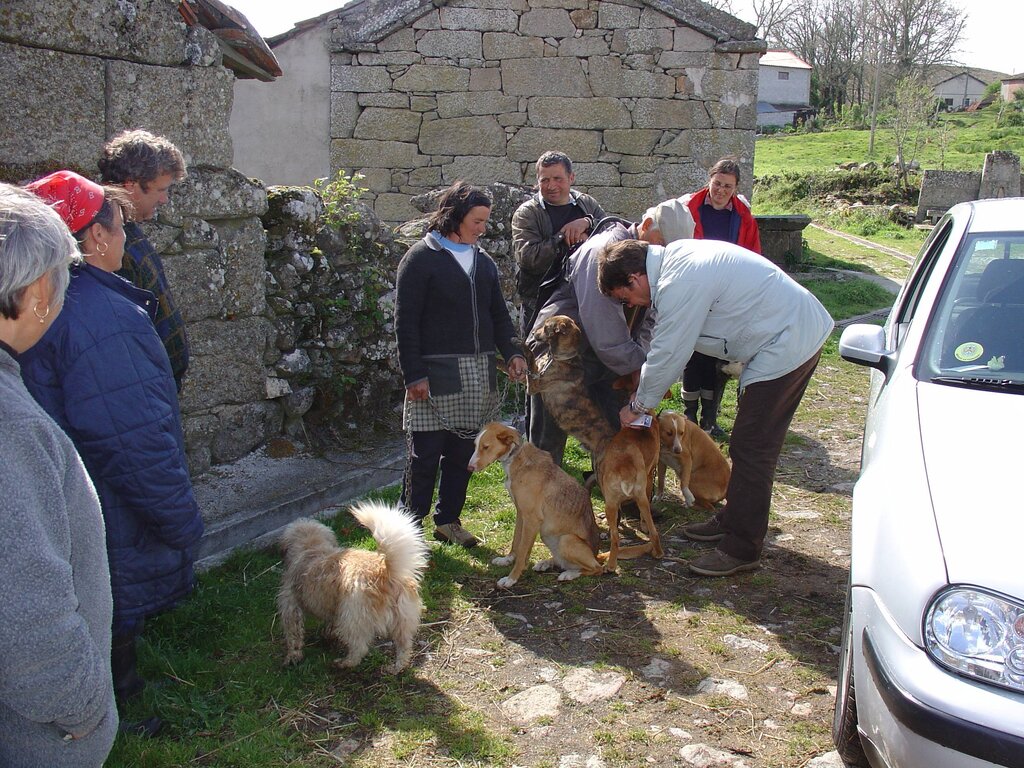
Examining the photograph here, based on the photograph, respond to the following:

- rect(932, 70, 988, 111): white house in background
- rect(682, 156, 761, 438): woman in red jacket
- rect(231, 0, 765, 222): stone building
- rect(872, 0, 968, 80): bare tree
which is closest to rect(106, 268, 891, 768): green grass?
rect(682, 156, 761, 438): woman in red jacket

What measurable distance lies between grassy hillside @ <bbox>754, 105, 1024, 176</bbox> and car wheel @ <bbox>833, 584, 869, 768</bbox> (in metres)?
25.5

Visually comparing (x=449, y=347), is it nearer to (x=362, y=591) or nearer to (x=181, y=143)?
(x=362, y=591)

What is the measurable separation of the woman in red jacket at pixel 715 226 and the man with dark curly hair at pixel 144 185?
363 centimetres

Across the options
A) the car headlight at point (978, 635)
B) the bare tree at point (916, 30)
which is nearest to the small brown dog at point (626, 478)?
the car headlight at point (978, 635)

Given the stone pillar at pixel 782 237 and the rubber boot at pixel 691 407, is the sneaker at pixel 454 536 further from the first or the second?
the stone pillar at pixel 782 237

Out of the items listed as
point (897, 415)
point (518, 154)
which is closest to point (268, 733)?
point (897, 415)

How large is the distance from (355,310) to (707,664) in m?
3.61

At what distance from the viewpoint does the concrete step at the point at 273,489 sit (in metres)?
5.01

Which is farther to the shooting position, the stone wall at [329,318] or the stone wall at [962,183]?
the stone wall at [962,183]

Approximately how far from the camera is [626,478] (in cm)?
493

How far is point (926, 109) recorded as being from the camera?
3005cm

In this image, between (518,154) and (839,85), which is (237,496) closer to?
(518,154)

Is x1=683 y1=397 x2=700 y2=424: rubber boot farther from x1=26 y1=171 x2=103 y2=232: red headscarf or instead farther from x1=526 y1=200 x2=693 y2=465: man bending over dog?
x1=26 y1=171 x2=103 y2=232: red headscarf

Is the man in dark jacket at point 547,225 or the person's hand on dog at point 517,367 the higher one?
the man in dark jacket at point 547,225
